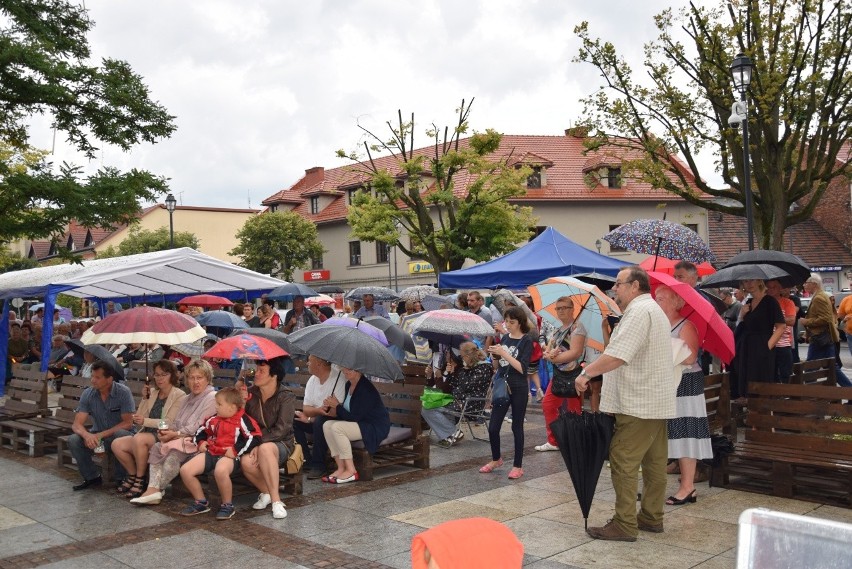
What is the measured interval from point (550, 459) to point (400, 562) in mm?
3932

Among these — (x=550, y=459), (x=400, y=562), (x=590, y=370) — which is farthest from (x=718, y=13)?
(x=400, y=562)

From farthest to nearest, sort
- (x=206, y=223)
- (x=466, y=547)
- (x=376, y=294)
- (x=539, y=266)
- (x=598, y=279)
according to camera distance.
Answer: (x=206, y=223) < (x=376, y=294) < (x=539, y=266) < (x=598, y=279) < (x=466, y=547)

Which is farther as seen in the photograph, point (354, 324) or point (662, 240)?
point (662, 240)

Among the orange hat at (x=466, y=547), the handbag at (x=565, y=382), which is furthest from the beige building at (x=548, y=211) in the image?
the orange hat at (x=466, y=547)

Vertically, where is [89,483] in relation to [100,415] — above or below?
below

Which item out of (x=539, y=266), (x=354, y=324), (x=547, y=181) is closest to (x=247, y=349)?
(x=354, y=324)

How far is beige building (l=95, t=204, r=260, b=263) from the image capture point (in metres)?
73.5

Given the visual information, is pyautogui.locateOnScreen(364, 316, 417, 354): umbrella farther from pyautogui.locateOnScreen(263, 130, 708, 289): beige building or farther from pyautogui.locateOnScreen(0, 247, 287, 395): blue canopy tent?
pyautogui.locateOnScreen(263, 130, 708, 289): beige building

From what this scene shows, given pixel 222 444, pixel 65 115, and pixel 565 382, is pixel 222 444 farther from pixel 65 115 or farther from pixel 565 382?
pixel 65 115

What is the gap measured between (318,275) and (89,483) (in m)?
49.7

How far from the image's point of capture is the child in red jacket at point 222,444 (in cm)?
743

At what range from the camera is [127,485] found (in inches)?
331

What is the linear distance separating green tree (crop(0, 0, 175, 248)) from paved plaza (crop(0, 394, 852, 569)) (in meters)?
4.88

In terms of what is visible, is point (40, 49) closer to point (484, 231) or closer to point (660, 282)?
point (660, 282)
